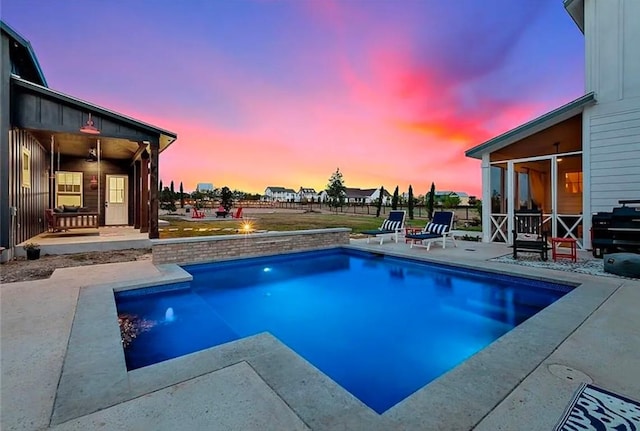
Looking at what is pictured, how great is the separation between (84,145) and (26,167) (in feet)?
8.47

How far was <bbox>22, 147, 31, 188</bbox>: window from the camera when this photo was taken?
7.82 metres

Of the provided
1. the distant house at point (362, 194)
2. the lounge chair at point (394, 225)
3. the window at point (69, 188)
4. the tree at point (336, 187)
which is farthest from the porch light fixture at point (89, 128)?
the distant house at point (362, 194)

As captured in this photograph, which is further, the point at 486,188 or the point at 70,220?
the point at 486,188

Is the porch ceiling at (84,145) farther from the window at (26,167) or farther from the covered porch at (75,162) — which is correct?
the window at (26,167)

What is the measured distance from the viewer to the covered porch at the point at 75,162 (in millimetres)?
7371

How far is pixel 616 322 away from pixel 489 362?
6.66 feet

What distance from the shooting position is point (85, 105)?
7.91 metres

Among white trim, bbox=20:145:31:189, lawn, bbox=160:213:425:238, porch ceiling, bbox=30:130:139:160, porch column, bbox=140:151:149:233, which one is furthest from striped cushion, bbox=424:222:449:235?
white trim, bbox=20:145:31:189

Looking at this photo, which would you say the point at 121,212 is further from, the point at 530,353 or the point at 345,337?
the point at 530,353

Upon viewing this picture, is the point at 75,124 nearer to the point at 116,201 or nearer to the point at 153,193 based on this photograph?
the point at 153,193

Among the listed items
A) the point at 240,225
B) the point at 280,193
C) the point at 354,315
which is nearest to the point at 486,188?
Result: the point at 354,315

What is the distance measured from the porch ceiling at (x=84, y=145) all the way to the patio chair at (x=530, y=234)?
37.2 ft

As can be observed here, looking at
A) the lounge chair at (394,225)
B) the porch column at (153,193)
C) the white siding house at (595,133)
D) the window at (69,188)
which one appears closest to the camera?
the white siding house at (595,133)

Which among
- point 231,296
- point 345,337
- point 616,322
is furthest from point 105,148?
point 616,322
